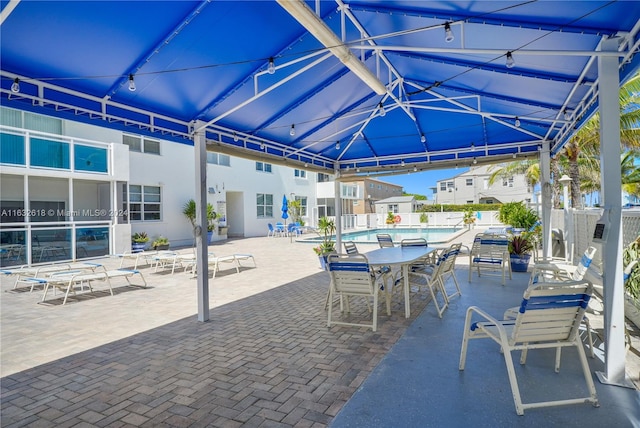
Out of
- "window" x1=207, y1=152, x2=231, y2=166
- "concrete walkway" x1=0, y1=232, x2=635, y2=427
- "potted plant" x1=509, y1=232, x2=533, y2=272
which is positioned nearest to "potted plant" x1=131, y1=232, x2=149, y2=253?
"window" x1=207, y1=152, x2=231, y2=166

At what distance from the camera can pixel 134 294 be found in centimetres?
684

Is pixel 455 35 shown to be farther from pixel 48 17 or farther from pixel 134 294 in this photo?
pixel 134 294

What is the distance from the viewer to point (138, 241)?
1348cm

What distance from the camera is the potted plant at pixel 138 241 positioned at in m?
13.1

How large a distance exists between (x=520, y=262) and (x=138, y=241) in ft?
41.9

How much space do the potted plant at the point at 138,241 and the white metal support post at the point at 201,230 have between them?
937 centimetres

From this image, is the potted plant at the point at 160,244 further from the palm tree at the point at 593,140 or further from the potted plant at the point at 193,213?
the palm tree at the point at 593,140

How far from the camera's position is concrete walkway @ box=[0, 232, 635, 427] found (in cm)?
268

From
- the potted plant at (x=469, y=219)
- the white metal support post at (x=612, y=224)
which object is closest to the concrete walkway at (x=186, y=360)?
the white metal support post at (x=612, y=224)

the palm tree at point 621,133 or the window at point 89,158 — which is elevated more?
the palm tree at point 621,133

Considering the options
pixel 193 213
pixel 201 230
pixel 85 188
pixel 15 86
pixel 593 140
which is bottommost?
pixel 201 230

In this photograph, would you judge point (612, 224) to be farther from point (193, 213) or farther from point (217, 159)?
point (217, 159)

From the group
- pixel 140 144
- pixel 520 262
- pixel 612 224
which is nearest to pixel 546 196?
pixel 520 262

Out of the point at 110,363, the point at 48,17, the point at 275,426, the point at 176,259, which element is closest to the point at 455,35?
the point at 48,17
